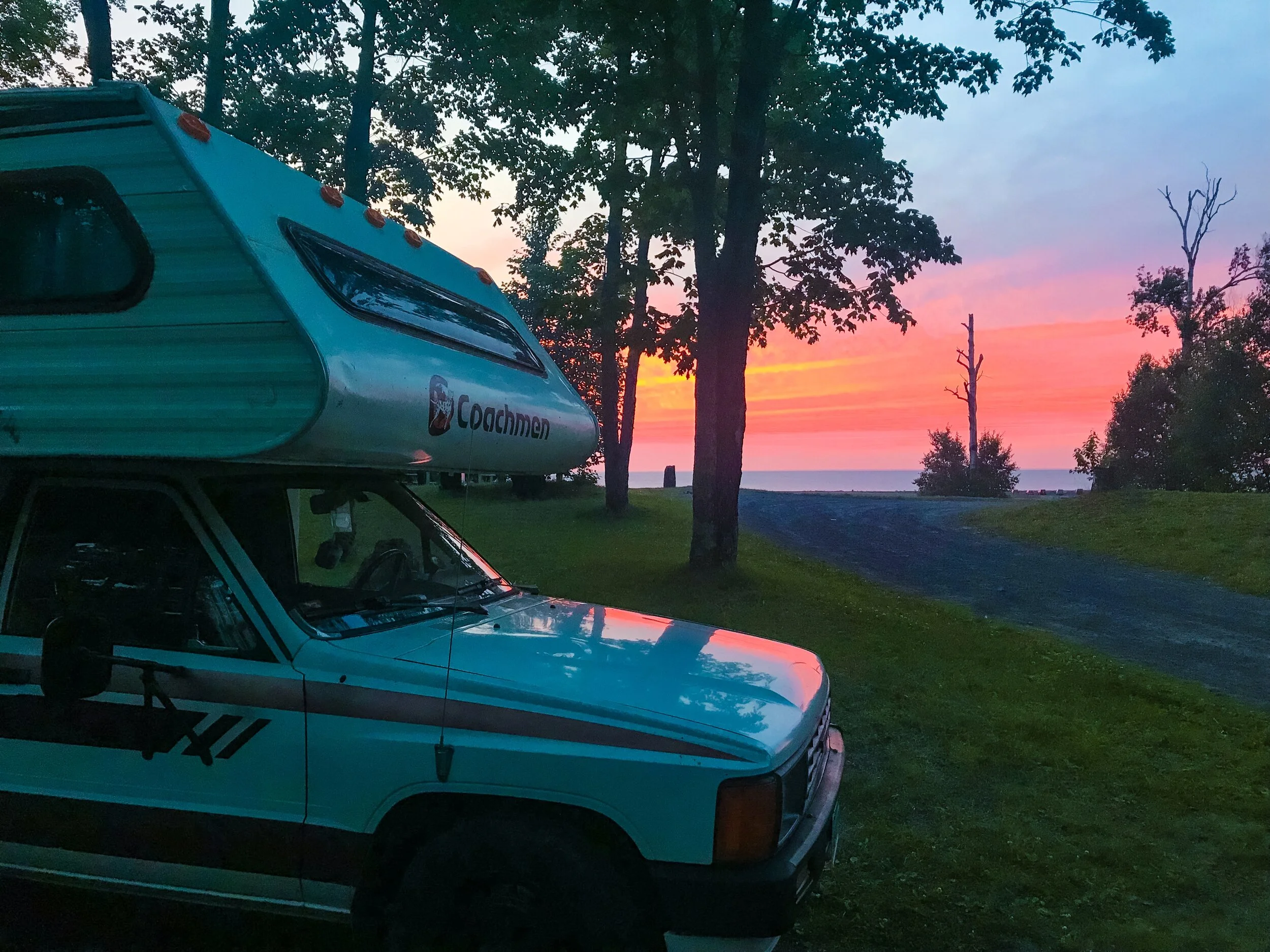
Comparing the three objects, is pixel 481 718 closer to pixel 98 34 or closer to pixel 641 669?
pixel 641 669

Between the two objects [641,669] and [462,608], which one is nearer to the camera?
[641,669]

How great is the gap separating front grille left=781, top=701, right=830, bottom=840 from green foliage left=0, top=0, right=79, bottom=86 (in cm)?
2186

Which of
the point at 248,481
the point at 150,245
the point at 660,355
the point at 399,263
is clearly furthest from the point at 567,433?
the point at 660,355

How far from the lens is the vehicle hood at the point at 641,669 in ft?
10.2

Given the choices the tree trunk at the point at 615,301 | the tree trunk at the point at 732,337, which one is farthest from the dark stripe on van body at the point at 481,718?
the tree trunk at the point at 615,301

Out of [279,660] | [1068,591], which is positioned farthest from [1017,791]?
[1068,591]

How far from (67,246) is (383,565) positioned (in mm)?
1863

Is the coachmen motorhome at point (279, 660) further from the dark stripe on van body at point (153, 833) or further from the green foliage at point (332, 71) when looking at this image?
the green foliage at point (332, 71)

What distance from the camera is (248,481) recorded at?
3.73 meters

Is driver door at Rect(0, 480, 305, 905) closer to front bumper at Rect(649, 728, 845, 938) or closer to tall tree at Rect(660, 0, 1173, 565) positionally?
front bumper at Rect(649, 728, 845, 938)

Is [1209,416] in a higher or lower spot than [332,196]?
higher

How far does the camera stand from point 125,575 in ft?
11.8

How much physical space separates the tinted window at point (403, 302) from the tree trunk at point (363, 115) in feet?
47.1

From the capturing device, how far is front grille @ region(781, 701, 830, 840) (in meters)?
3.18
